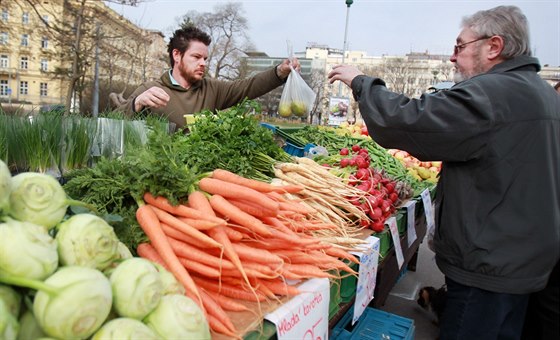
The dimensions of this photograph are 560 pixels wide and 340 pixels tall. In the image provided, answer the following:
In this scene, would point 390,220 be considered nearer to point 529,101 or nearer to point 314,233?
point 314,233

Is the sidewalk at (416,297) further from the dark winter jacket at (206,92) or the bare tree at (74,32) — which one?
the bare tree at (74,32)

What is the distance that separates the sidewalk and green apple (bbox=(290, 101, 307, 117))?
2.11 m

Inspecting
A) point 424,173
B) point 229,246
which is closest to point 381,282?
point 229,246

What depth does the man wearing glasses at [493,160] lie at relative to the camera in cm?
170

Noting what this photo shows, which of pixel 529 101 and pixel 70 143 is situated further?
pixel 70 143

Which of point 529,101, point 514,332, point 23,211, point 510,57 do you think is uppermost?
point 510,57

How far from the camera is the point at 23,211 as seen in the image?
93 cm

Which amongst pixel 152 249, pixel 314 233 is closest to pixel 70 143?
pixel 152 249

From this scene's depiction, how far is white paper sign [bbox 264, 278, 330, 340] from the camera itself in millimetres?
1309

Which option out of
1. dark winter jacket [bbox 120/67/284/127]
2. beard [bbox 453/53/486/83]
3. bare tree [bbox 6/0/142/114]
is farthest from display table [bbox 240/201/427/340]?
bare tree [bbox 6/0/142/114]

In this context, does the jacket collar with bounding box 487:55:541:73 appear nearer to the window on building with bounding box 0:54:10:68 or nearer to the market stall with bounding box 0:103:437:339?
the market stall with bounding box 0:103:437:339

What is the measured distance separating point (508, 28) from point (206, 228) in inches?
67.0

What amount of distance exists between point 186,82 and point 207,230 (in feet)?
6.82

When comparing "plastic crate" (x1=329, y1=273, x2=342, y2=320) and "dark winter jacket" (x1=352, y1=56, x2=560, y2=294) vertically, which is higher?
"dark winter jacket" (x1=352, y1=56, x2=560, y2=294)
